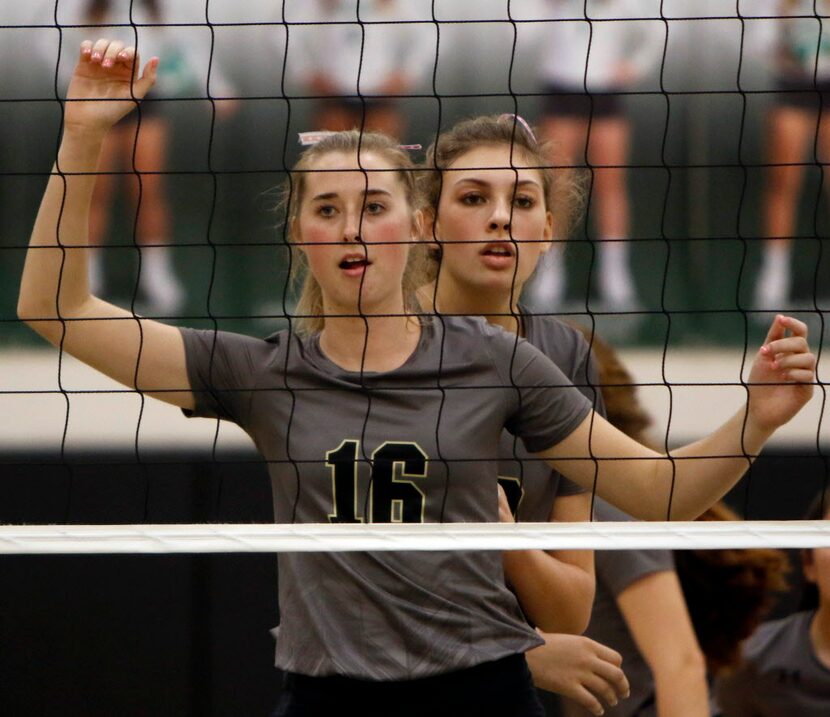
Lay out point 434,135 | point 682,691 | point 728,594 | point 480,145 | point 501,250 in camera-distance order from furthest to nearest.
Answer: point 434,135
point 728,594
point 682,691
point 480,145
point 501,250

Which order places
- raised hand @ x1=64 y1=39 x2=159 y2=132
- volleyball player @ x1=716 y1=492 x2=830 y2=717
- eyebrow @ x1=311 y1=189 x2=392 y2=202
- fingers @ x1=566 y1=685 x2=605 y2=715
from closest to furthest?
1. raised hand @ x1=64 y1=39 x2=159 y2=132
2. eyebrow @ x1=311 y1=189 x2=392 y2=202
3. fingers @ x1=566 y1=685 x2=605 y2=715
4. volleyball player @ x1=716 y1=492 x2=830 y2=717

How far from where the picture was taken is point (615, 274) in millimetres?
3945

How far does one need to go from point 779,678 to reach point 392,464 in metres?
1.52

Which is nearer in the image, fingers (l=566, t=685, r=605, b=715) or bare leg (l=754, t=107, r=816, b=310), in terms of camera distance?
fingers (l=566, t=685, r=605, b=715)

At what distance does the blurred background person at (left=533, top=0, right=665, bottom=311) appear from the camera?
383 centimetres

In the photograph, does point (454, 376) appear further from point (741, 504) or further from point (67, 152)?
point (741, 504)

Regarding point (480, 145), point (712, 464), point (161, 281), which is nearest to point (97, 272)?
point (161, 281)

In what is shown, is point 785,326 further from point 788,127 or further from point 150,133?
point 150,133

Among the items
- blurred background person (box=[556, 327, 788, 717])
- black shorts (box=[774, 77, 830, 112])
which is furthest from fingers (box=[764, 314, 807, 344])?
black shorts (box=[774, 77, 830, 112])

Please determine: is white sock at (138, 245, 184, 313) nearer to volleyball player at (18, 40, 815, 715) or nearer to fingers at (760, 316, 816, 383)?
Result: volleyball player at (18, 40, 815, 715)

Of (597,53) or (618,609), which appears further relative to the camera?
(597,53)

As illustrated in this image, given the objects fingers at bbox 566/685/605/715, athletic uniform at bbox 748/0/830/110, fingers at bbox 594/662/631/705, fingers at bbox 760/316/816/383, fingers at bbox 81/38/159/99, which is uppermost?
athletic uniform at bbox 748/0/830/110

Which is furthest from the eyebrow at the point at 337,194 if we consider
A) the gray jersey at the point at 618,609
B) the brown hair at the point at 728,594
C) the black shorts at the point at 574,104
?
the black shorts at the point at 574,104

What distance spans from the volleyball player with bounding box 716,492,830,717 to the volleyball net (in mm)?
686
